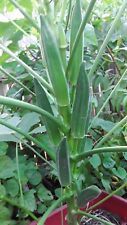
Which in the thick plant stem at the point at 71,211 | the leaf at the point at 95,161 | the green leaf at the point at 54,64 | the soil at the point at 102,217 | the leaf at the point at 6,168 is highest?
the green leaf at the point at 54,64

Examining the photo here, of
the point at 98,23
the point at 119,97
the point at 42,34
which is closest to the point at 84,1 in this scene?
the point at 98,23

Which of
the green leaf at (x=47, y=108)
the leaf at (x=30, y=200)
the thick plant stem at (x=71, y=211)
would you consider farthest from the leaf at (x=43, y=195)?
the green leaf at (x=47, y=108)

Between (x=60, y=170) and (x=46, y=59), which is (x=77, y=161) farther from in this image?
(x=46, y=59)

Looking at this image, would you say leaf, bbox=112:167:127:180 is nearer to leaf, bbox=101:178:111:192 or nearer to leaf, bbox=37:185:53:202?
leaf, bbox=101:178:111:192

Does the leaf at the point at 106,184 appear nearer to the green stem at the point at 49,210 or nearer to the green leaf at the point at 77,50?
the green stem at the point at 49,210

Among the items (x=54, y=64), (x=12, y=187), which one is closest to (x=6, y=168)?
(x=12, y=187)

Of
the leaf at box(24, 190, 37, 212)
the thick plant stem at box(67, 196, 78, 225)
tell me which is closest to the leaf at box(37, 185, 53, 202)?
the leaf at box(24, 190, 37, 212)
